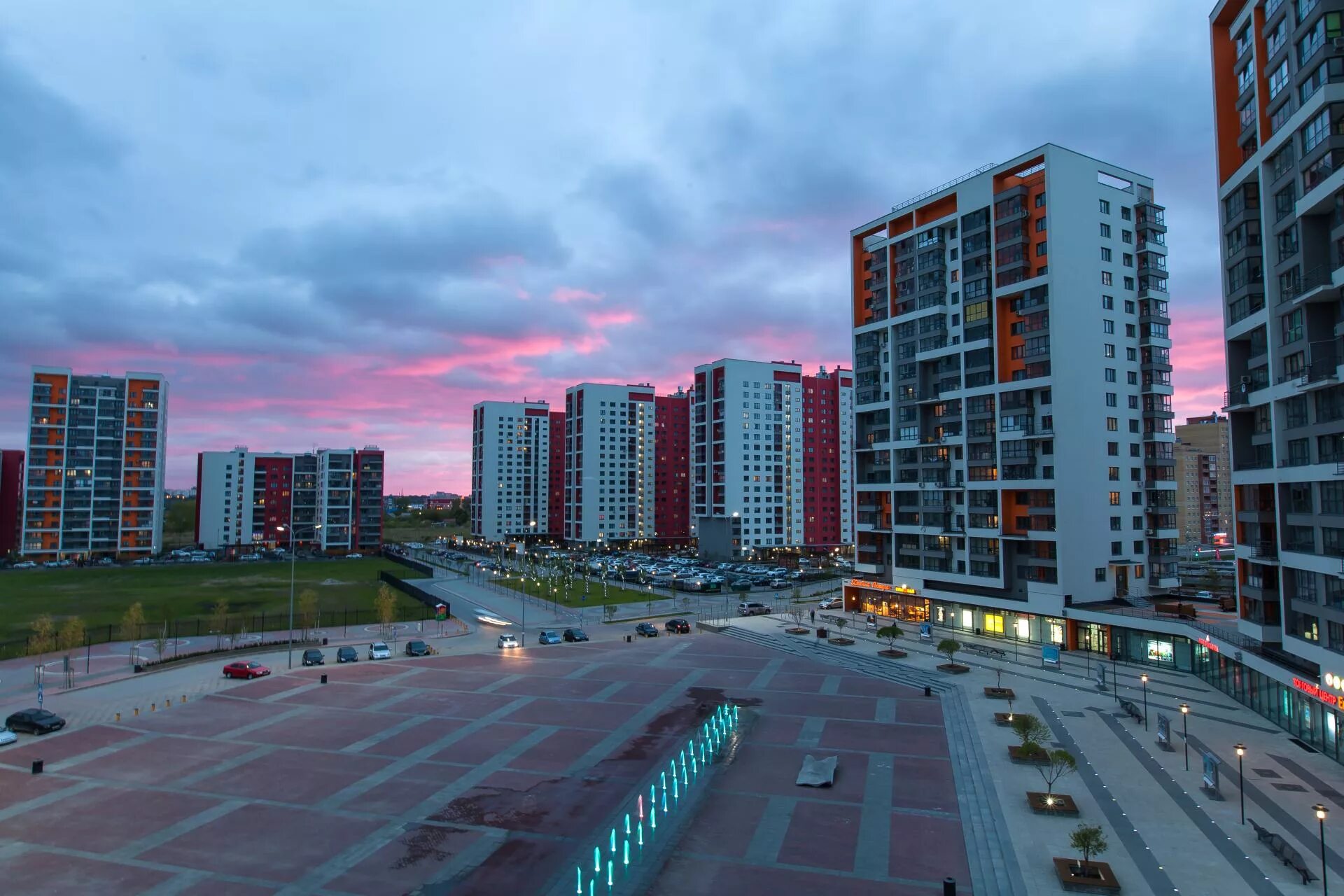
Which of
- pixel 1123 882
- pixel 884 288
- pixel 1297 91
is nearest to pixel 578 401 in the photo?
pixel 884 288

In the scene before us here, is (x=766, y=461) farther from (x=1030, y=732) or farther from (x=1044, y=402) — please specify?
(x=1030, y=732)

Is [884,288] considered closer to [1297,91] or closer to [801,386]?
[1297,91]

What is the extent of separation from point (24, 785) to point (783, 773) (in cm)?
3088

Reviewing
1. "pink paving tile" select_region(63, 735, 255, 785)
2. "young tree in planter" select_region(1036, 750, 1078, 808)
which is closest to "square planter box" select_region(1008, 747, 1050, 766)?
"young tree in planter" select_region(1036, 750, 1078, 808)

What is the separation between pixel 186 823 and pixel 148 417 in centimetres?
14843

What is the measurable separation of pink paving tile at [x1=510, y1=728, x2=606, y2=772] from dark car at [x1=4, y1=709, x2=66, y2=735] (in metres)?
24.9

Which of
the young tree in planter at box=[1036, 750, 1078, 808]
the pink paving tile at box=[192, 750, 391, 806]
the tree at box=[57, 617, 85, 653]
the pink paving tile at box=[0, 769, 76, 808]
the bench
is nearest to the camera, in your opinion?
the bench

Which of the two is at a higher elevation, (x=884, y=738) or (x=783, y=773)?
(x=783, y=773)

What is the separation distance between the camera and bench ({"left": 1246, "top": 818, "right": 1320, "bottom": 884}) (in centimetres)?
2072

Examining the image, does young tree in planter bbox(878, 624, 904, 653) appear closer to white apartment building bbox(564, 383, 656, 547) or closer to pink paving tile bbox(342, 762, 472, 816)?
pink paving tile bbox(342, 762, 472, 816)

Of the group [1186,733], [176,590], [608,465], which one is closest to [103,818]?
[1186,733]

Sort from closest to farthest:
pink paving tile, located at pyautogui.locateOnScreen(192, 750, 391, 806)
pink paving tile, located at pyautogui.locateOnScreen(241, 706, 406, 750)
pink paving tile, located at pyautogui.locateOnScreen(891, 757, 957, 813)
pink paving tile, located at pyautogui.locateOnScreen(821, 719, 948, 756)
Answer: pink paving tile, located at pyautogui.locateOnScreen(891, 757, 957, 813) → pink paving tile, located at pyautogui.locateOnScreen(192, 750, 391, 806) → pink paving tile, located at pyautogui.locateOnScreen(821, 719, 948, 756) → pink paving tile, located at pyautogui.locateOnScreen(241, 706, 406, 750)

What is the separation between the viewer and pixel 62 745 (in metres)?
34.2

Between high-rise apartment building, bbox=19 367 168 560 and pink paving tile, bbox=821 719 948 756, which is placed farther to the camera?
high-rise apartment building, bbox=19 367 168 560
